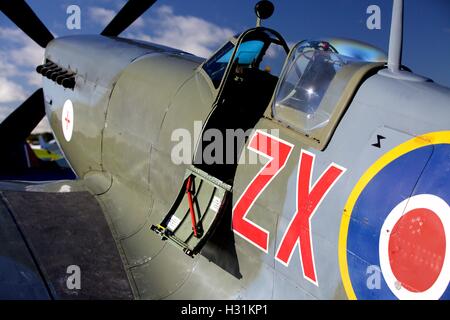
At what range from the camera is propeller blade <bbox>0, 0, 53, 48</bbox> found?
8.52 metres

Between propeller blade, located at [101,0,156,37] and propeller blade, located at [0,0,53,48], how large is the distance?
3.71 ft

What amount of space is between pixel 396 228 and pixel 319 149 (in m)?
0.79

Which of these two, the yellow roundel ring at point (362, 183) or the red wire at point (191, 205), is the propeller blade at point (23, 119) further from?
the yellow roundel ring at point (362, 183)

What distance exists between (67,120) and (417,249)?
536 centimetres

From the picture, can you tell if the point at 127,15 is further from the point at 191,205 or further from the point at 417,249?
the point at 417,249

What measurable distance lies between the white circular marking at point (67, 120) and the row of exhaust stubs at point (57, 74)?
271 mm

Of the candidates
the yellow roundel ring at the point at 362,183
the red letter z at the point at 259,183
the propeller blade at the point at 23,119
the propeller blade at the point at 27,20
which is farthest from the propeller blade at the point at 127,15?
the yellow roundel ring at the point at 362,183

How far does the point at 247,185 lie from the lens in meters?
3.74

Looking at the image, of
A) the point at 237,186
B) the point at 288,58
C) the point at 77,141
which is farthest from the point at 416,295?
the point at 77,141

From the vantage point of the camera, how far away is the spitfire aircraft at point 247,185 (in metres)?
2.78
